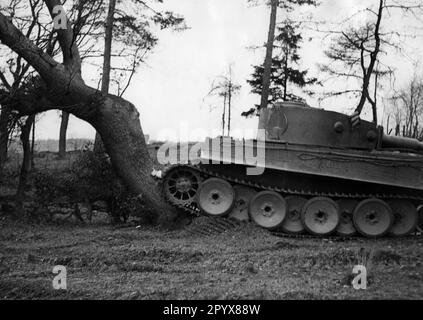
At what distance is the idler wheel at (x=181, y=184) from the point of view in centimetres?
1196

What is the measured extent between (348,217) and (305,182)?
121 cm

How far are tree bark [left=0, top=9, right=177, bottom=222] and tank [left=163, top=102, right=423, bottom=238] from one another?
64 centimetres

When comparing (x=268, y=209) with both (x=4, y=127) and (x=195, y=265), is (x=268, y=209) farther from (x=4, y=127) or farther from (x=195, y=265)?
(x=4, y=127)

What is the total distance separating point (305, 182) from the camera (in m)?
12.2

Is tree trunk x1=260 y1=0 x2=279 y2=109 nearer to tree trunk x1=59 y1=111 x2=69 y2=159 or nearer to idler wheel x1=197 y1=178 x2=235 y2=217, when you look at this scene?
idler wheel x1=197 y1=178 x2=235 y2=217

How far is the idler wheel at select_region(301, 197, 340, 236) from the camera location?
1186cm

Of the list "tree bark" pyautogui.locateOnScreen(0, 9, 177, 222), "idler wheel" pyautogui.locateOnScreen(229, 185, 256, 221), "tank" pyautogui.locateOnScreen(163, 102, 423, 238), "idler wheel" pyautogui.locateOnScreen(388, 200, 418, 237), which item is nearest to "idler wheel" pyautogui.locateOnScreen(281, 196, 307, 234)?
"tank" pyautogui.locateOnScreen(163, 102, 423, 238)

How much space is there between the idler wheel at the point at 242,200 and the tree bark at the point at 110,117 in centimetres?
136

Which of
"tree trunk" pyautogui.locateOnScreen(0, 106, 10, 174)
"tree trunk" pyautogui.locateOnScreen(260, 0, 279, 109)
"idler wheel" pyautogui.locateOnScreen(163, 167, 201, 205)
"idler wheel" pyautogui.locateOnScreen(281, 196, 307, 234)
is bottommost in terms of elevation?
"idler wheel" pyautogui.locateOnScreen(281, 196, 307, 234)

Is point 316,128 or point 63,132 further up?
point 63,132

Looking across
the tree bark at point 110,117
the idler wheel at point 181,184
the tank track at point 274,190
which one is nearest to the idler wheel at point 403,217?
the tank track at point 274,190

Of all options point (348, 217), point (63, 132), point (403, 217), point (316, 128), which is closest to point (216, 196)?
point (316, 128)

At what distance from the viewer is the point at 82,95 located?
12398 millimetres
